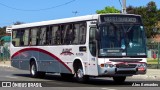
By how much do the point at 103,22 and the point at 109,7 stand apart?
74.9 m

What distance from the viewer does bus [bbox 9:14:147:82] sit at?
58.5 ft

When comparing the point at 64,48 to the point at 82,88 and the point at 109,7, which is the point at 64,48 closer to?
the point at 82,88

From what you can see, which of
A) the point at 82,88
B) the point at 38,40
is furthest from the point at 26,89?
the point at 38,40

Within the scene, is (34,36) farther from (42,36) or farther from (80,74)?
(80,74)

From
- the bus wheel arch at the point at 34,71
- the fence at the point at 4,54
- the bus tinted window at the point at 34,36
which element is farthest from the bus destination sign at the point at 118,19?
the fence at the point at 4,54

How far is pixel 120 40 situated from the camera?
58.8 ft

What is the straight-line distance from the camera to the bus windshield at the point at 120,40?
1780cm

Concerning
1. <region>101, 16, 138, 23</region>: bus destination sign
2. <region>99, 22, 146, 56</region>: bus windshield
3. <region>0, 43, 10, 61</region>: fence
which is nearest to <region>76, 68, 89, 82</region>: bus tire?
<region>99, 22, 146, 56</region>: bus windshield

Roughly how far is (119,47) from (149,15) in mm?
71386

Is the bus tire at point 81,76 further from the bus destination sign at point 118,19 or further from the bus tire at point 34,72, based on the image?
the bus tire at point 34,72

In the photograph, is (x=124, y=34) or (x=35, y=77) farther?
(x=35, y=77)

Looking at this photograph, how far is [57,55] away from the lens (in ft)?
70.4

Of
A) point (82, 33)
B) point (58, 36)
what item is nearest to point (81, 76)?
point (82, 33)

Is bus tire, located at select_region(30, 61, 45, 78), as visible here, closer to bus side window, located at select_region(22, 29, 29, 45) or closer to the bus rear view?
bus side window, located at select_region(22, 29, 29, 45)
